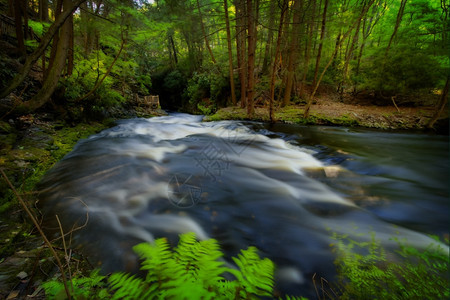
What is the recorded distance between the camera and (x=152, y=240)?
258 centimetres

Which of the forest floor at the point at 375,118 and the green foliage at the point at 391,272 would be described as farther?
the forest floor at the point at 375,118

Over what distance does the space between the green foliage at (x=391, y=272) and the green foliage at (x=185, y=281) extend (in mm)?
957

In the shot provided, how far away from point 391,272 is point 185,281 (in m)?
1.94

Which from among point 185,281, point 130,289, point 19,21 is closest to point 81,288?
point 130,289

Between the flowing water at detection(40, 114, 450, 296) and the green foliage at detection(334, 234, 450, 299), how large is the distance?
19 centimetres

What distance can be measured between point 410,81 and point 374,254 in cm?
1117

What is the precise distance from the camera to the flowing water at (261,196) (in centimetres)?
253

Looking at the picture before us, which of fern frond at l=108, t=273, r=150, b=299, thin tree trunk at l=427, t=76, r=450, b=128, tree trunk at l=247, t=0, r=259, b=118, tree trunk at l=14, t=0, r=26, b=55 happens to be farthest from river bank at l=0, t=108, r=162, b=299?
thin tree trunk at l=427, t=76, r=450, b=128

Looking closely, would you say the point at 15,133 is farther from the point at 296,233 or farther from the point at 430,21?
the point at 430,21

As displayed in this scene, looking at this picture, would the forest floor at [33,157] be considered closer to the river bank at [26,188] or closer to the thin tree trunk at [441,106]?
the river bank at [26,188]

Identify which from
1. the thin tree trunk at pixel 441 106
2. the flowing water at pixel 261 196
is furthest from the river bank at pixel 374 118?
the flowing water at pixel 261 196

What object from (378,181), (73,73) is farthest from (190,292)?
(73,73)

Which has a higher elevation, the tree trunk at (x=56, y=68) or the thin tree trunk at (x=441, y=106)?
the tree trunk at (x=56, y=68)

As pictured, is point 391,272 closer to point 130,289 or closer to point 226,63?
point 130,289
